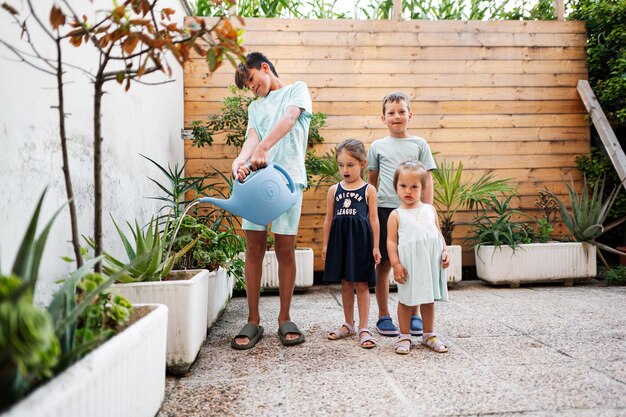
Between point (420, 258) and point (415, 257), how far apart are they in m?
0.02

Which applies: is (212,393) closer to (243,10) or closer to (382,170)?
(382,170)

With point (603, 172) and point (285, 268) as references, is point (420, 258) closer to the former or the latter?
point (285, 268)

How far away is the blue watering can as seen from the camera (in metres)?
1.68

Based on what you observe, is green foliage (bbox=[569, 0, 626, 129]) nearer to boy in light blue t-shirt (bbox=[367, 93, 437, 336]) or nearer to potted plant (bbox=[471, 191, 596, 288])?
potted plant (bbox=[471, 191, 596, 288])

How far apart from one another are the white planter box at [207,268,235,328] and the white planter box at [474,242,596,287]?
208 centimetres

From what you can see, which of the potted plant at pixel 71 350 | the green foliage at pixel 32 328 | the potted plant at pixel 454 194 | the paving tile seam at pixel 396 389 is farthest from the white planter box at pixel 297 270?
the green foliage at pixel 32 328

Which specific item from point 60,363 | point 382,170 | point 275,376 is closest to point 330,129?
point 382,170

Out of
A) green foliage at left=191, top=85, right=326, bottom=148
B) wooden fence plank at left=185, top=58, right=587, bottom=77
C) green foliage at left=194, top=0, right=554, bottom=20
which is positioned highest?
green foliage at left=194, top=0, right=554, bottom=20

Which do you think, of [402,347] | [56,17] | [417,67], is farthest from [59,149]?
[417,67]

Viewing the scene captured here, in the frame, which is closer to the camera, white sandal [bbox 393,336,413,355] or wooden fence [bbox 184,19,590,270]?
white sandal [bbox 393,336,413,355]

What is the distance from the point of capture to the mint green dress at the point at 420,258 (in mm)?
1805

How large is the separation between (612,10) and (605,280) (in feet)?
7.40

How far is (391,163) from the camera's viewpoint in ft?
7.36

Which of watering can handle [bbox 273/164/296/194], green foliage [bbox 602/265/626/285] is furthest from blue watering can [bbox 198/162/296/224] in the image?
green foliage [bbox 602/265/626/285]
